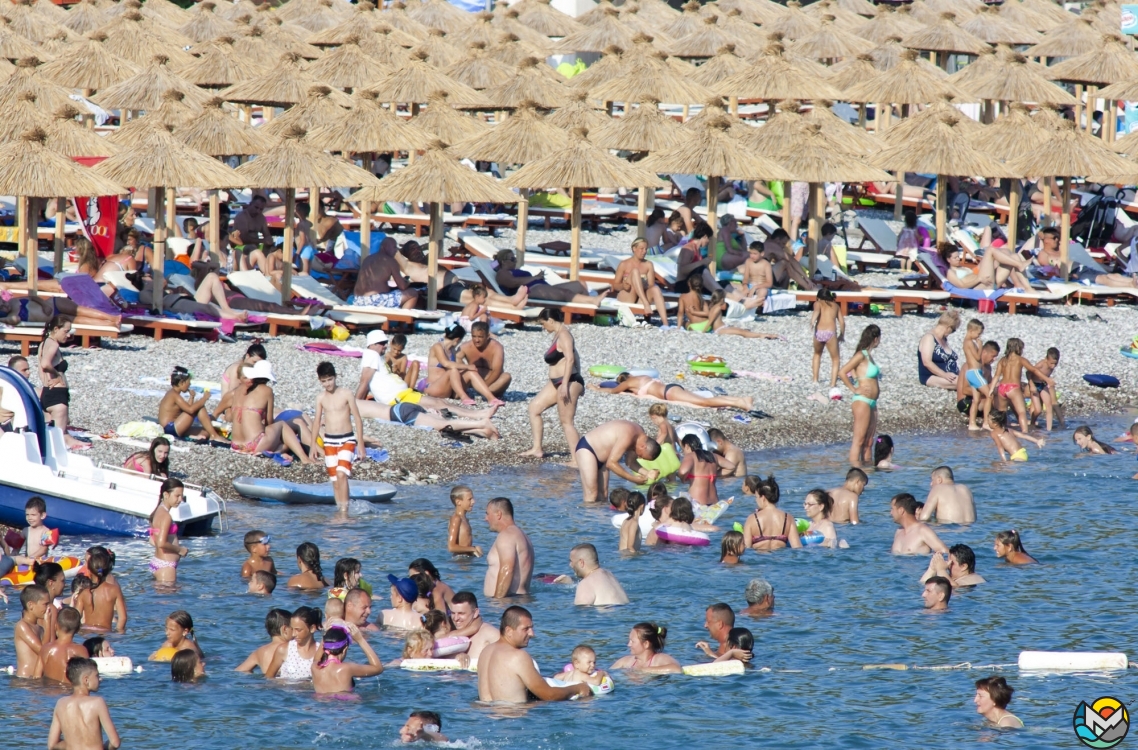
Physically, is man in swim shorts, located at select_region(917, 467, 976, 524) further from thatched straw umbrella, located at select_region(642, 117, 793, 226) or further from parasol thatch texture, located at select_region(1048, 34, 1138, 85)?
parasol thatch texture, located at select_region(1048, 34, 1138, 85)

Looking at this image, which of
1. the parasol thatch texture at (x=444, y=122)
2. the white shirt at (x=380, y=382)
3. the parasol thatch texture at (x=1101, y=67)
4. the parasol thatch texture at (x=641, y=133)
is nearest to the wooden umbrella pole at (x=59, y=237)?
the parasol thatch texture at (x=444, y=122)

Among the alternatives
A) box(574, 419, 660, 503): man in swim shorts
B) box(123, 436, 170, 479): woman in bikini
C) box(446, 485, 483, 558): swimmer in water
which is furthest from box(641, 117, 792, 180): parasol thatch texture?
box(123, 436, 170, 479): woman in bikini

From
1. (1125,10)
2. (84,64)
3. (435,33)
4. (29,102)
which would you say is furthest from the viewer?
(1125,10)

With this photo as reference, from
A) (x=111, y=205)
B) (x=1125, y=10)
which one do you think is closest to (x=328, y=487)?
(x=111, y=205)

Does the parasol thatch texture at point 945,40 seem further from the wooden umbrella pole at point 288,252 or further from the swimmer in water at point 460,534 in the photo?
the swimmer in water at point 460,534

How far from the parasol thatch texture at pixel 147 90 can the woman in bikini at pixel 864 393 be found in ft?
40.4

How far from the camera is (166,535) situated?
43.0ft

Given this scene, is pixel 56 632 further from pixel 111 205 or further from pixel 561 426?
pixel 111 205

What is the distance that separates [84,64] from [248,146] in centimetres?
661

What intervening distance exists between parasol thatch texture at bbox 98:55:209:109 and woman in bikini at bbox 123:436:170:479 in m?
11.8

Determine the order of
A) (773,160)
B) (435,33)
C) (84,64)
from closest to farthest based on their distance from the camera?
(773,160), (84,64), (435,33)

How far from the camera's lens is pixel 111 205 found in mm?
20969

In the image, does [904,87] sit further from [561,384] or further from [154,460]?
[154,460]

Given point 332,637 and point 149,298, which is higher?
point 332,637
